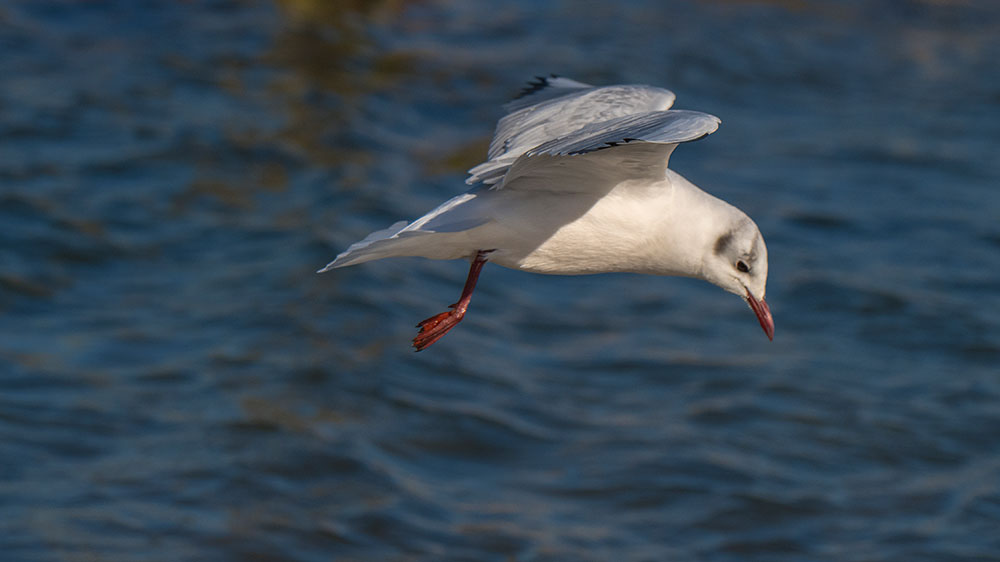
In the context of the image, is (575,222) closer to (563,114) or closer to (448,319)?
(563,114)

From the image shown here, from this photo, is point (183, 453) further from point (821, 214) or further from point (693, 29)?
point (693, 29)

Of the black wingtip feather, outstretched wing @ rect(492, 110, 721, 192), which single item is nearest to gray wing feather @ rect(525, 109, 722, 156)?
outstretched wing @ rect(492, 110, 721, 192)

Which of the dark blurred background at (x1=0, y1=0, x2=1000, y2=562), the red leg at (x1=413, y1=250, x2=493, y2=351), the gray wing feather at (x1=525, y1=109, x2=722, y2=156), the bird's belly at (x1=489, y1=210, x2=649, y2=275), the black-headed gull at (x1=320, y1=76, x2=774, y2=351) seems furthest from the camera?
the dark blurred background at (x1=0, y1=0, x2=1000, y2=562)

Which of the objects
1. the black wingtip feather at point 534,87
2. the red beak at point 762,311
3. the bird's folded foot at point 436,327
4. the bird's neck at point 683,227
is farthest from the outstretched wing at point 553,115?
the red beak at point 762,311

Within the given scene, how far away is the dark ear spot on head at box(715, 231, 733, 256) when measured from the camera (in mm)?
5441

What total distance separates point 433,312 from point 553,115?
532 cm

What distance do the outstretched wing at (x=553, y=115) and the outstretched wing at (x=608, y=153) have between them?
8 centimetres

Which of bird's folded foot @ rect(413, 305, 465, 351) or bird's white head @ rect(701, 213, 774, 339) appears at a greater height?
bird's white head @ rect(701, 213, 774, 339)

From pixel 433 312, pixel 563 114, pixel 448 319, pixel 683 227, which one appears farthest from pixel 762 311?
pixel 433 312

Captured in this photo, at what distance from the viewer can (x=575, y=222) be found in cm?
534

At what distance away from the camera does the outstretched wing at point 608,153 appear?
4344 mm

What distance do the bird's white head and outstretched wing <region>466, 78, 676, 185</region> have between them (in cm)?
61

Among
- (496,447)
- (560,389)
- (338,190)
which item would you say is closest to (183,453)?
(496,447)

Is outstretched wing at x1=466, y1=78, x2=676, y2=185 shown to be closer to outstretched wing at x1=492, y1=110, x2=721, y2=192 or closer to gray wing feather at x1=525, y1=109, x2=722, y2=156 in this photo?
outstretched wing at x1=492, y1=110, x2=721, y2=192
